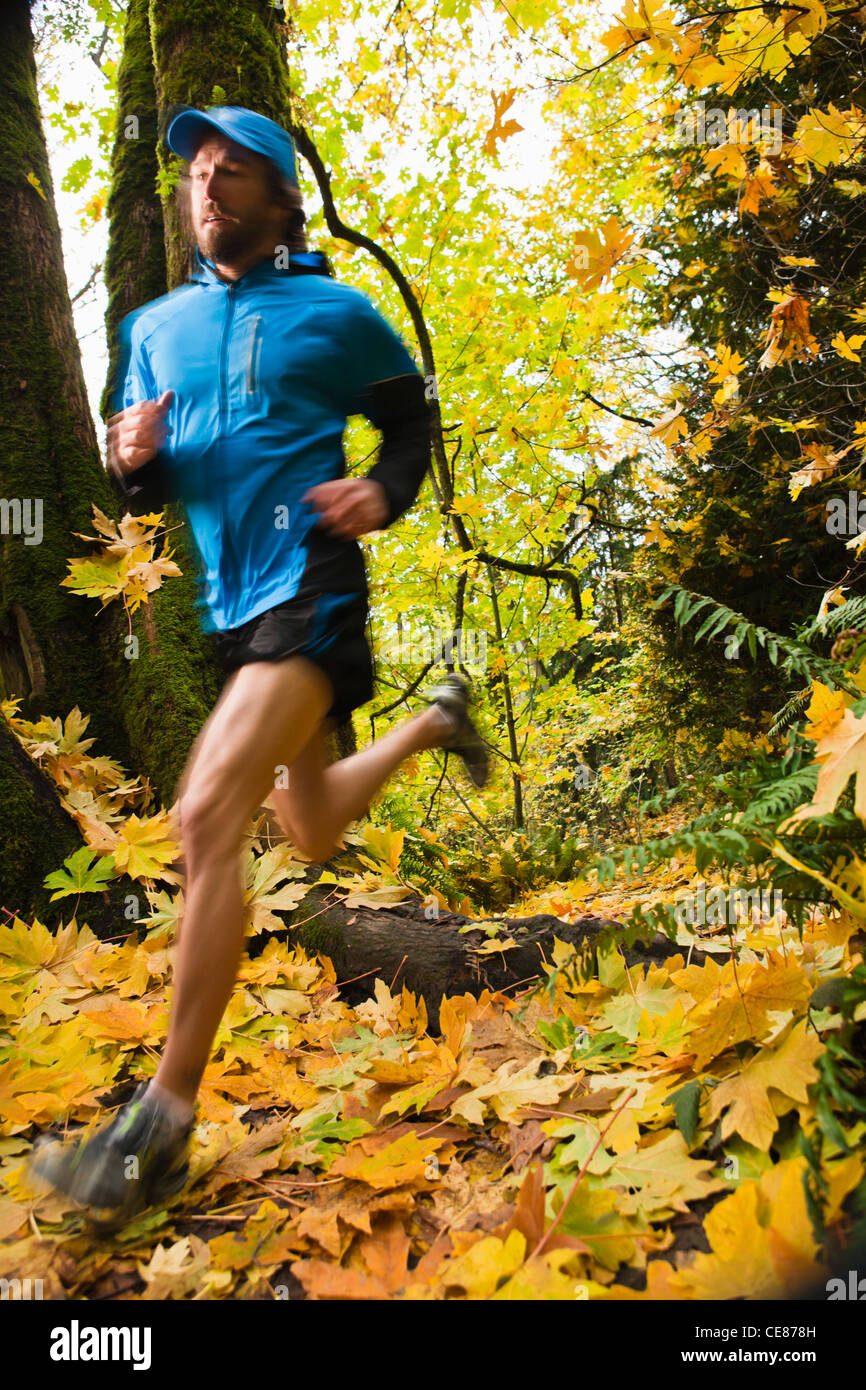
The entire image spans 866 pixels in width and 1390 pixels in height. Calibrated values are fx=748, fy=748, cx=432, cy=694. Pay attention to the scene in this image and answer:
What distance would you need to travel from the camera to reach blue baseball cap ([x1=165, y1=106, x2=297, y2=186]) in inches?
60.0

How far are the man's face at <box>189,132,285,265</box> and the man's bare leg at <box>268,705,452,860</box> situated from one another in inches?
41.9

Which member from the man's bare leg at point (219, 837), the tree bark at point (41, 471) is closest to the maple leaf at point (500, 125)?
the tree bark at point (41, 471)

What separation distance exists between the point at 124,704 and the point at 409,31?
5.02 meters

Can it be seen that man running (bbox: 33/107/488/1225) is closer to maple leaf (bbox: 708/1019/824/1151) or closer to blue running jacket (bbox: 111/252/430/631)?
blue running jacket (bbox: 111/252/430/631)

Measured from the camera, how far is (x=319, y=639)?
1.42 meters

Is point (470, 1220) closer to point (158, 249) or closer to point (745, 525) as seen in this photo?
point (158, 249)

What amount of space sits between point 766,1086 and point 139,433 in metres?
1.59

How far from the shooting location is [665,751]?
6.32 metres

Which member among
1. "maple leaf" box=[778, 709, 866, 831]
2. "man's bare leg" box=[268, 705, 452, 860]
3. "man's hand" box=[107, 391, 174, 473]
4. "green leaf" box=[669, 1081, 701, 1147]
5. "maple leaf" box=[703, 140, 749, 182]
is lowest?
"green leaf" box=[669, 1081, 701, 1147]

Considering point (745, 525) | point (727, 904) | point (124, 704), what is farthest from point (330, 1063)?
point (745, 525)

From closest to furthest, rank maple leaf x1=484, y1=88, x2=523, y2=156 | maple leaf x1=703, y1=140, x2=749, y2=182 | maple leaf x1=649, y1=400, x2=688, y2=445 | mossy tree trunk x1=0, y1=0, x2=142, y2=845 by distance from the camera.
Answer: maple leaf x1=703, y1=140, x2=749, y2=182, maple leaf x1=649, y1=400, x2=688, y2=445, mossy tree trunk x1=0, y1=0, x2=142, y2=845, maple leaf x1=484, y1=88, x2=523, y2=156

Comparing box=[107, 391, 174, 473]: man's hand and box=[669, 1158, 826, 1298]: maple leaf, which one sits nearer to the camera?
box=[669, 1158, 826, 1298]: maple leaf

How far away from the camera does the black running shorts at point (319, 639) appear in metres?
1.39

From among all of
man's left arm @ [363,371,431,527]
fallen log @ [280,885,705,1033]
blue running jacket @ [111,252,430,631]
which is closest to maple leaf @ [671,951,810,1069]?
fallen log @ [280,885,705,1033]
